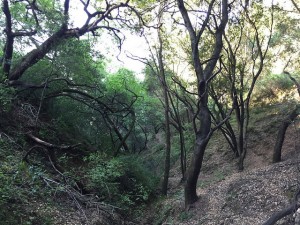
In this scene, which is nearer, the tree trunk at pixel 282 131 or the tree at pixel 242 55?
the tree trunk at pixel 282 131

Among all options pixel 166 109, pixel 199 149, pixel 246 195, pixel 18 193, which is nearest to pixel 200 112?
pixel 199 149

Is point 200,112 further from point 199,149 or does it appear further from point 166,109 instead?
point 166,109

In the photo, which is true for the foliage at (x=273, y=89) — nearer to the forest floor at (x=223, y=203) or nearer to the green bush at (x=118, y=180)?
the forest floor at (x=223, y=203)

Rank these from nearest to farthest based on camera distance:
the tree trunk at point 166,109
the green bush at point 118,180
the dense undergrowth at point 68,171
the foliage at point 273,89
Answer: the dense undergrowth at point 68,171
the green bush at point 118,180
the tree trunk at point 166,109
the foliage at point 273,89

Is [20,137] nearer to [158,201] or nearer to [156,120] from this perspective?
[158,201]

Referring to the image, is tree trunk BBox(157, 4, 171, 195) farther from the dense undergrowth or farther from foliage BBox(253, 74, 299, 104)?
foliage BBox(253, 74, 299, 104)

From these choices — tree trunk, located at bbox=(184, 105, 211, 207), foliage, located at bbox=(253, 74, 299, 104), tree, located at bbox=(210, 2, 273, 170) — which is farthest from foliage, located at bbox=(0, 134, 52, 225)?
foliage, located at bbox=(253, 74, 299, 104)

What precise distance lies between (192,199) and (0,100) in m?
5.83

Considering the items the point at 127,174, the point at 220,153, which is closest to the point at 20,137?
the point at 127,174

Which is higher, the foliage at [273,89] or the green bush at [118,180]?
the foliage at [273,89]

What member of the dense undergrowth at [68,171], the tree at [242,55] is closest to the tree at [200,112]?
the dense undergrowth at [68,171]

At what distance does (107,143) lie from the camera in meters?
13.6

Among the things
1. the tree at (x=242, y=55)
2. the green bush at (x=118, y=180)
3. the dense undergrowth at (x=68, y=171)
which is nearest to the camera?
the dense undergrowth at (x=68, y=171)

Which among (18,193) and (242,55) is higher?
(242,55)
